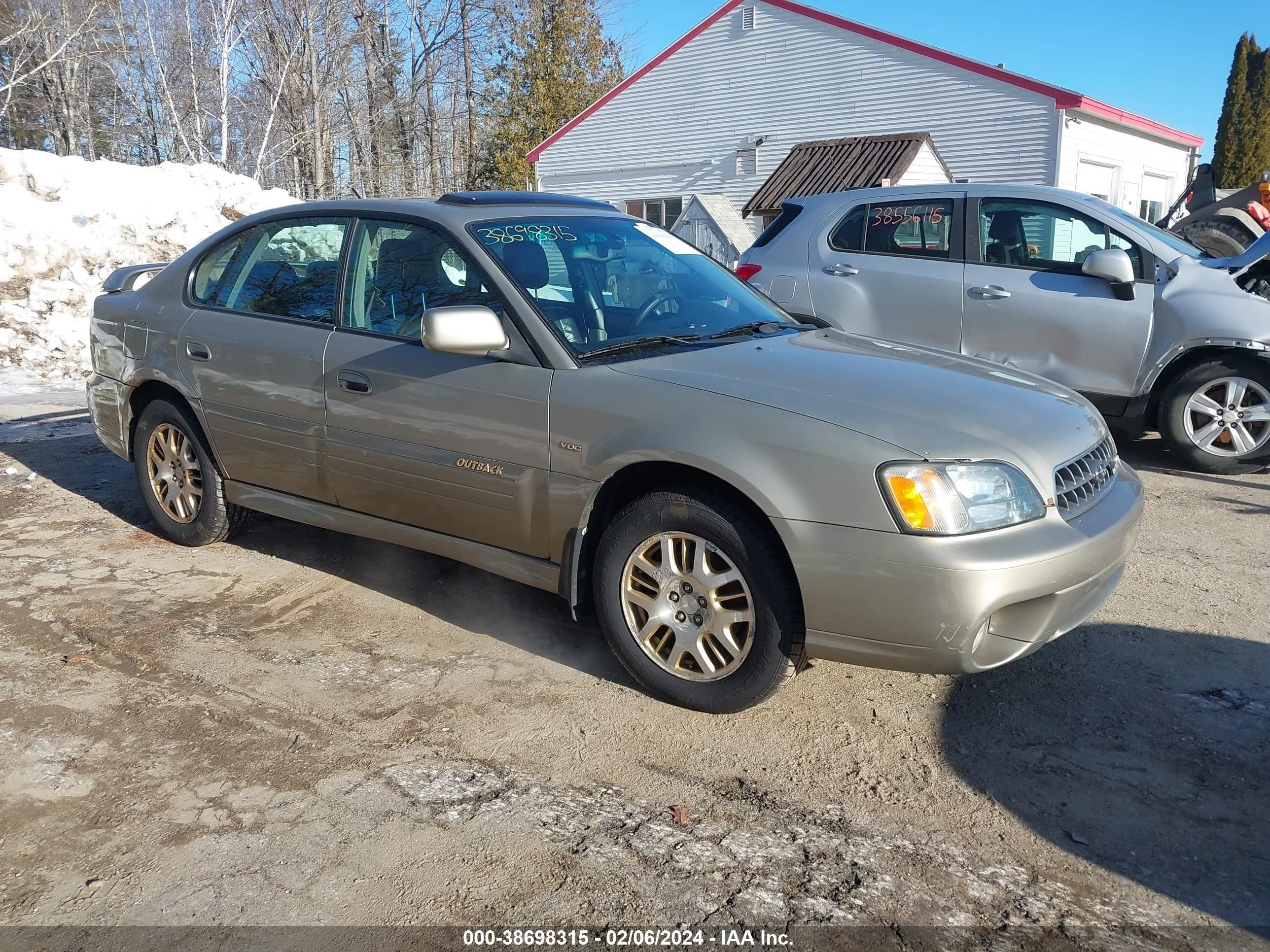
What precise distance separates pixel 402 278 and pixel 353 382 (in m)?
0.48

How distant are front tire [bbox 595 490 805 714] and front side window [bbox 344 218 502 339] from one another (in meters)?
1.16

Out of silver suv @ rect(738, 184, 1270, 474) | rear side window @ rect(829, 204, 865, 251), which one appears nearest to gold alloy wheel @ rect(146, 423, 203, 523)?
silver suv @ rect(738, 184, 1270, 474)

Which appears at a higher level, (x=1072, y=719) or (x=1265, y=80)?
(x=1265, y=80)

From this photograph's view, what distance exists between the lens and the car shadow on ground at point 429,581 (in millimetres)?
4074

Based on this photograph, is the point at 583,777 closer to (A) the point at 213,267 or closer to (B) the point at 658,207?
(A) the point at 213,267

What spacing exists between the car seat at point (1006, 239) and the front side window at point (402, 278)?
4356 millimetres

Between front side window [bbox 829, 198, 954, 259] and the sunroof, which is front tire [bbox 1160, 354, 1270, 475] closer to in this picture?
front side window [bbox 829, 198, 954, 259]

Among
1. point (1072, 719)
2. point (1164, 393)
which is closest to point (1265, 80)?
point (1164, 393)

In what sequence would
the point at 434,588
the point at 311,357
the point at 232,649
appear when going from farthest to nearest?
the point at 434,588
the point at 311,357
the point at 232,649

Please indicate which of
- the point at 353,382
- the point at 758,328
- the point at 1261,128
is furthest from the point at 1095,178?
the point at 353,382

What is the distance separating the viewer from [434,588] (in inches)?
186

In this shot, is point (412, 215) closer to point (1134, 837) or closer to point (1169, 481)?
point (1134, 837)

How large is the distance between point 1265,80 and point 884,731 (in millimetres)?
38198

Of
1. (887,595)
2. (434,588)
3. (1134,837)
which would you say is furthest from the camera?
(434,588)
